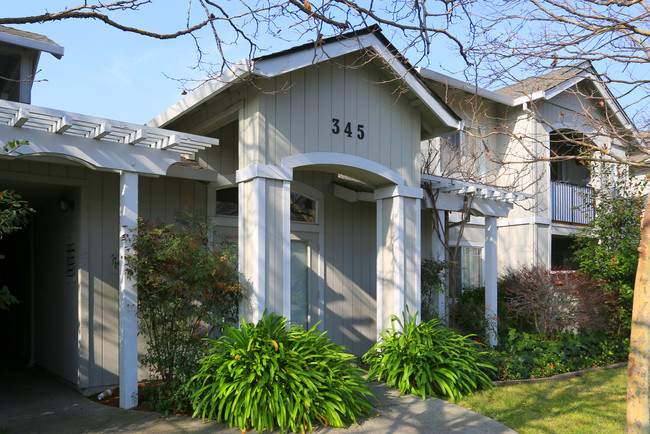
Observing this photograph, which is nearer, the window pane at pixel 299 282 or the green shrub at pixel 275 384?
the green shrub at pixel 275 384

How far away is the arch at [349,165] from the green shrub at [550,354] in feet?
10.4

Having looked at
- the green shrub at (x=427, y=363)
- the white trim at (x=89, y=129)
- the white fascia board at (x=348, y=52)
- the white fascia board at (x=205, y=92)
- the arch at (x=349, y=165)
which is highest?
the white fascia board at (x=348, y=52)

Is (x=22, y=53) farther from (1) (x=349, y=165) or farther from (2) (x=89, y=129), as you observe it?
(1) (x=349, y=165)

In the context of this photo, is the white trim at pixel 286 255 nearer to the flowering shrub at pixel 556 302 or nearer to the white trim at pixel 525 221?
the flowering shrub at pixel 556 302

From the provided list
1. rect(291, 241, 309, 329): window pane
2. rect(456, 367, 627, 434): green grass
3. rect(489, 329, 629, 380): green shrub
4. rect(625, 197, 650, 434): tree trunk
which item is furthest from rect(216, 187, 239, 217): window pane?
rect(625, 197, 650, 434): tree trunk

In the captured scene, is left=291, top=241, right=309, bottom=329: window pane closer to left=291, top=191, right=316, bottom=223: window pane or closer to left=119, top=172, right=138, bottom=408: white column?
left=291, top=191, right=316, bottom=223: window pane

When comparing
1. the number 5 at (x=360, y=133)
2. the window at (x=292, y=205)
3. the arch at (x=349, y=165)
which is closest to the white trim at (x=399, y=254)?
the arch at (x=349, y=165)

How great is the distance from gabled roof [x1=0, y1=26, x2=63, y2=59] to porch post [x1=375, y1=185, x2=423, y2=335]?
6.12 meters

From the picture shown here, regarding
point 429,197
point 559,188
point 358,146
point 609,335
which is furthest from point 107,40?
point 559,188

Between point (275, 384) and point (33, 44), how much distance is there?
7.26 meters

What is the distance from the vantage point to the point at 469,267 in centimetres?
1220

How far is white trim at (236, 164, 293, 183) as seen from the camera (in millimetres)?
6879

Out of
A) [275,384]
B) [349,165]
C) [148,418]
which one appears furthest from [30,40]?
[275,384]

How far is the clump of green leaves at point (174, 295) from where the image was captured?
245 inches
